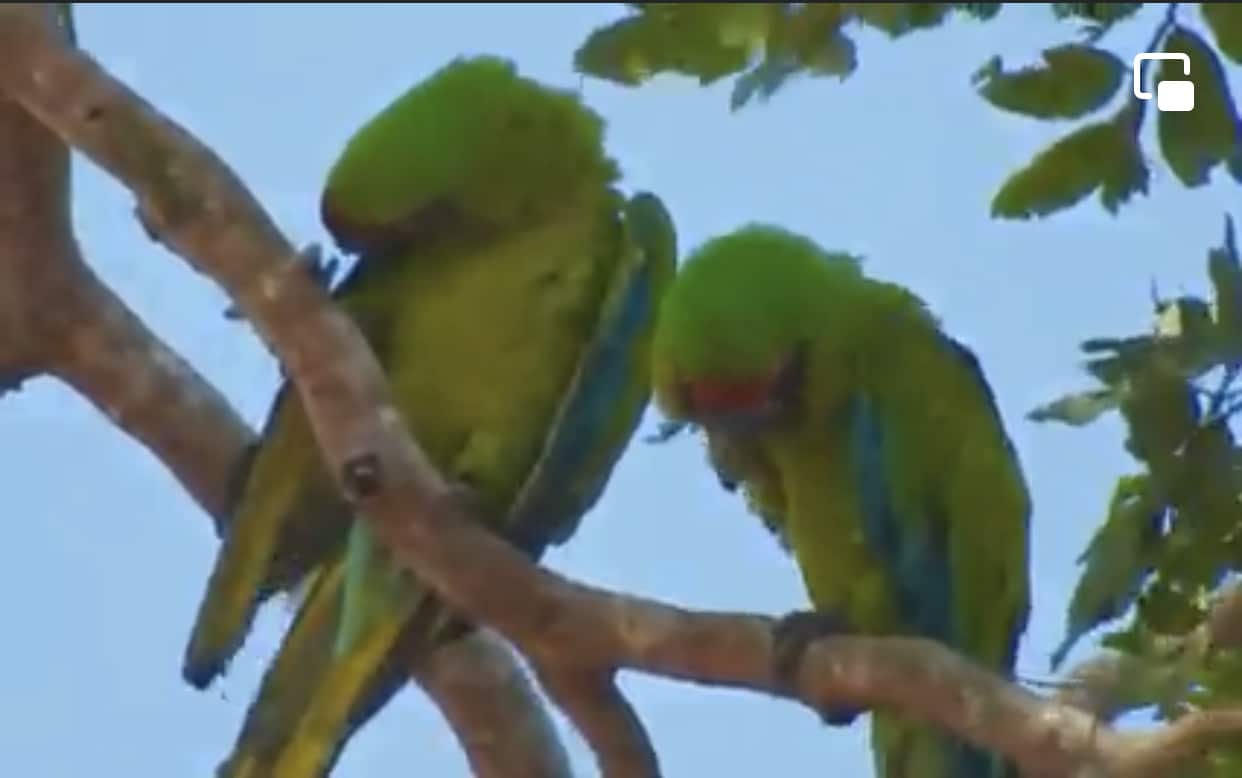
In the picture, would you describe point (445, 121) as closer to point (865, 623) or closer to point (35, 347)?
point (35, 347)

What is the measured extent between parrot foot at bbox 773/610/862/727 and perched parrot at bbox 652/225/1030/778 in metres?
0.09

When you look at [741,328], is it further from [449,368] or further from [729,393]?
[449,368]

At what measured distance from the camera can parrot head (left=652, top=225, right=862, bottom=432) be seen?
1.41 m

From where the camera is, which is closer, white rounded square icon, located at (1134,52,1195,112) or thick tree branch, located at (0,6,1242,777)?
white rounded square icon, located at (1134,52,1195,112)

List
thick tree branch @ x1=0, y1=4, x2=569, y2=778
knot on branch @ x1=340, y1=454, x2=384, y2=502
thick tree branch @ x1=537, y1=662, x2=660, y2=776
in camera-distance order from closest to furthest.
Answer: knot on branch @ x1=340, y1=454, x2=384, y2=502
thick tree branch @ x1=537, y1=662, x2=660, y2=776
thick tree branch @ x1=0, y1=4, x2=569, y2=778

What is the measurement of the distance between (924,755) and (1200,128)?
0.59m

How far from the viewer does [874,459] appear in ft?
4.85

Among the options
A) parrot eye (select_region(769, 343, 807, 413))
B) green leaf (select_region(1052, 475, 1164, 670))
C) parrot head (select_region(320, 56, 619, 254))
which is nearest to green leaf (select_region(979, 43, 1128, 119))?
green leaf (select_region(1052, 475, 1164, 670))

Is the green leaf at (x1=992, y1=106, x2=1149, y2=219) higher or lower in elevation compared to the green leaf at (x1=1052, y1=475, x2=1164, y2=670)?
higher

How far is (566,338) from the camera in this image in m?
1.53

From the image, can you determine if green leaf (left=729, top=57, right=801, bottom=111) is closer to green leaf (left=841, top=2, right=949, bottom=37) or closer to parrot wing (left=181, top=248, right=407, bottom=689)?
green leaf (left=841, top=2, right=949, bottom=37)

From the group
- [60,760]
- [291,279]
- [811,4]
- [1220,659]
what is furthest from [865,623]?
[60,760]

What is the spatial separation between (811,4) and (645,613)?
462 millimetres

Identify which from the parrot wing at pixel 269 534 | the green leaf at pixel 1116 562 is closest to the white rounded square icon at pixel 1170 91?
the green leaf at pixel 1116 562
